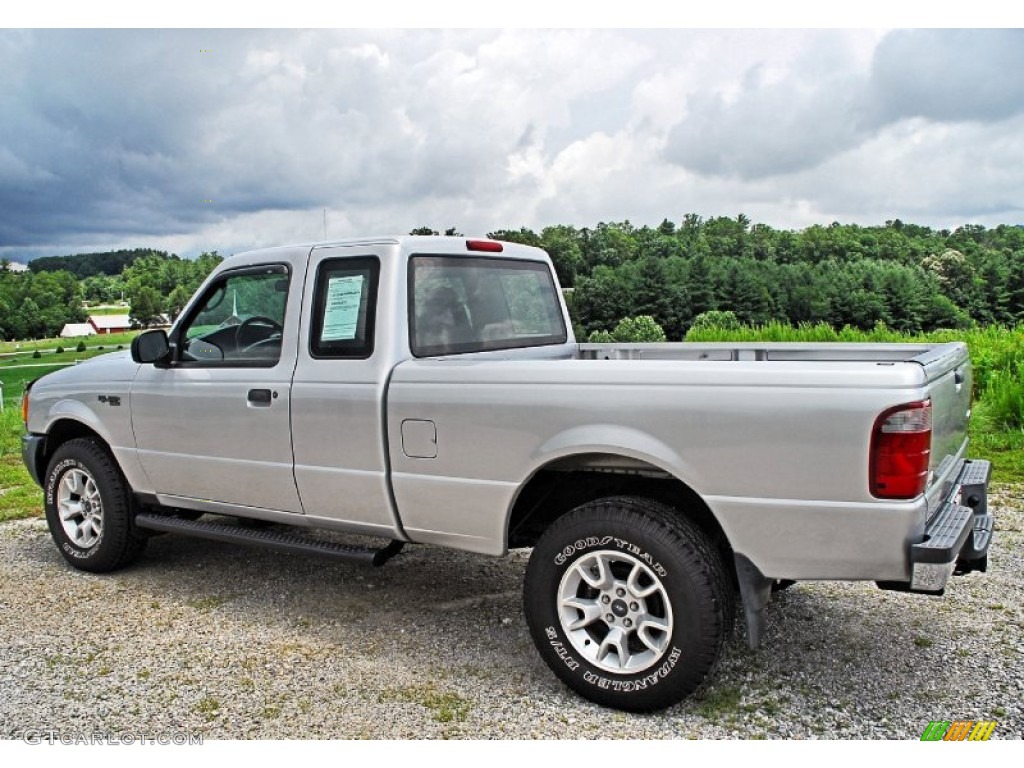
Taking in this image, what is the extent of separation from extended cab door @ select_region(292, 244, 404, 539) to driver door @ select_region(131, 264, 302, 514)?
0.42 feet

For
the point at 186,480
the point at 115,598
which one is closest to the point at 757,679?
the point at 186,480

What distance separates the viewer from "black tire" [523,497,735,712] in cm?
348

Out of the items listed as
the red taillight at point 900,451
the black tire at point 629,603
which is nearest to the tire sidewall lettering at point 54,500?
the black tire at point 629,603

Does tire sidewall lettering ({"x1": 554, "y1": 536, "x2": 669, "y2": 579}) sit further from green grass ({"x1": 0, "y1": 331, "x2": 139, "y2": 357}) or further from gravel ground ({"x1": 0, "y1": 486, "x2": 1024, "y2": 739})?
green grass ({"x1": 0, "y1": 331, "x2": 139, "y2": 357})

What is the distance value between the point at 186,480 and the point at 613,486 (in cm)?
258

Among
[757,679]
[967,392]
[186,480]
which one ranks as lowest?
[757,679]

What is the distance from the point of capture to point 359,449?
170 inches

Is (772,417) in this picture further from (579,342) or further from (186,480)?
(186,480)

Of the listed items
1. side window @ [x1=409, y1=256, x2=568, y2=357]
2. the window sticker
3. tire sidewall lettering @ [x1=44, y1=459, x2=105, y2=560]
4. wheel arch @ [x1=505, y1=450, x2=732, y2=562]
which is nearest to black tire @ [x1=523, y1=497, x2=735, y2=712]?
wheel arch @ [x1=505, y1=450, x2=732, y2=562]

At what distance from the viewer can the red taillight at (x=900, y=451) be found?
3.16m

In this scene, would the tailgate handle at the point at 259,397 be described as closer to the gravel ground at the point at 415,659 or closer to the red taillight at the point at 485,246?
the gravel ground at the point at 415,659

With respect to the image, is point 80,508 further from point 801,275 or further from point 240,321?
point 801,275

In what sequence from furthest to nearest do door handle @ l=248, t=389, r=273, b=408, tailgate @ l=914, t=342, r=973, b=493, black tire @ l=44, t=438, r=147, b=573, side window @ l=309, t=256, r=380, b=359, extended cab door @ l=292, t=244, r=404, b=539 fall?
black tire @ l=44, t=438, r=147, b=573 → door handle @ l=248, t=389, r=273, b=408 → side window @ l=309, t=256, r=380, b=359 → extended cab door @ l=292, t=244, r=404, b=539 → tailgate @ l=914, t=342, r=973, b=493

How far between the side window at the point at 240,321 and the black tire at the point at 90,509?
1.02m
